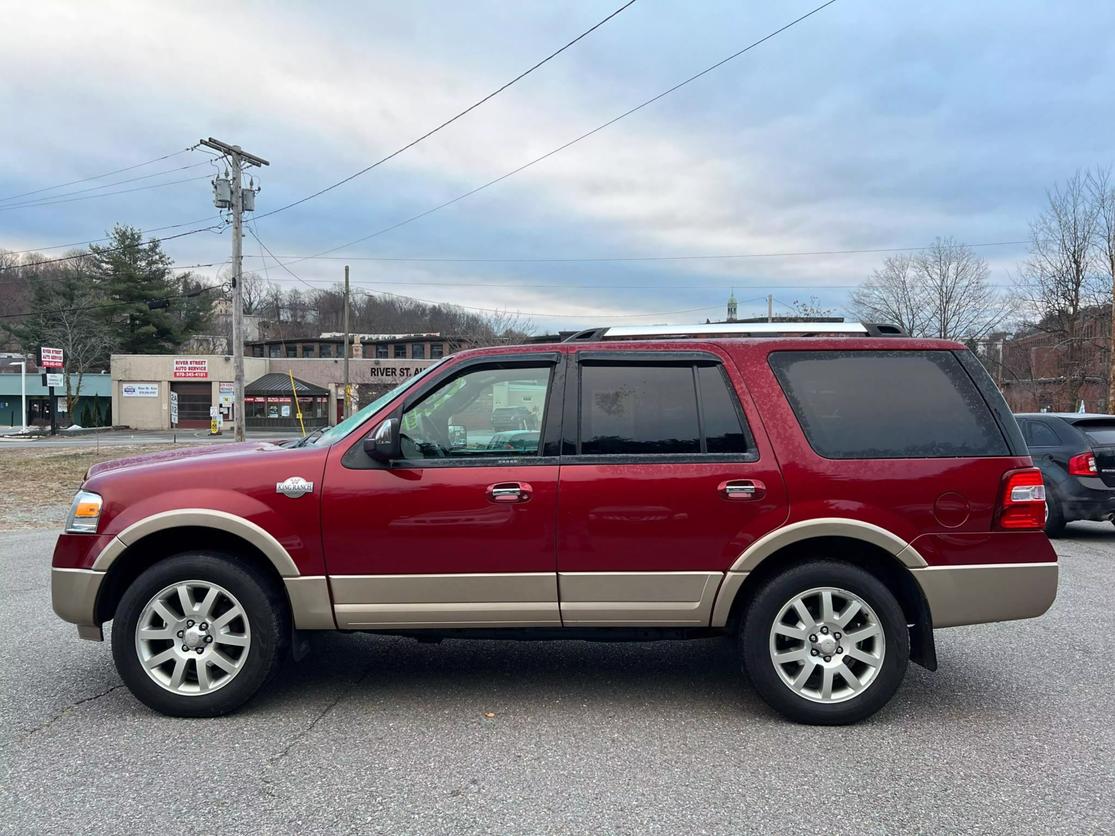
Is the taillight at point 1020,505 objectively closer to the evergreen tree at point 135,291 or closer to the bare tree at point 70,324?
the bare tree at point 70,324

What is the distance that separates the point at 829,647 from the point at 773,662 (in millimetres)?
291

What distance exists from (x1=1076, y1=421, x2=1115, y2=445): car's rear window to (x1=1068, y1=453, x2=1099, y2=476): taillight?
25 cm

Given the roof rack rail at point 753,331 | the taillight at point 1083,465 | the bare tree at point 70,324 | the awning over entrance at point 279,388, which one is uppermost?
the bare tree at point 70,324

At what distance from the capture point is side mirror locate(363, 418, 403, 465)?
12.1 feet

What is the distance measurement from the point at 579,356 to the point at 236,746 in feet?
8.28

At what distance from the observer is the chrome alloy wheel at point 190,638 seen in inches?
149

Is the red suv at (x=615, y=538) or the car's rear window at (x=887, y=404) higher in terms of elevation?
the car's rear window at (x=887, y=404)

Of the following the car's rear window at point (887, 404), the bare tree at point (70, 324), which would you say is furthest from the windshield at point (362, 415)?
the bare tree at point (70, 324)

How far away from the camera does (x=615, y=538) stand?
3.74 m

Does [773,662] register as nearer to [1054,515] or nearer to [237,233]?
[1054,515]


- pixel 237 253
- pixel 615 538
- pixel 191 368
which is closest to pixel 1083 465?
pixel 615 538

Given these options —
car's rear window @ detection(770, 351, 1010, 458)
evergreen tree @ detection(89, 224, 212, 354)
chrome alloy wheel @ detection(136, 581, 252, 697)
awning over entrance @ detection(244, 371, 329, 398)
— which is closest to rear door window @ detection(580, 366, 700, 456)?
car's rear window @ detection(770, 351, 1010, 458)

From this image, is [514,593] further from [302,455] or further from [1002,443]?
[1002,443]

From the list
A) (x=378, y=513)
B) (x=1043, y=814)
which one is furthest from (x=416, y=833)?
(x=1043, y=814)
